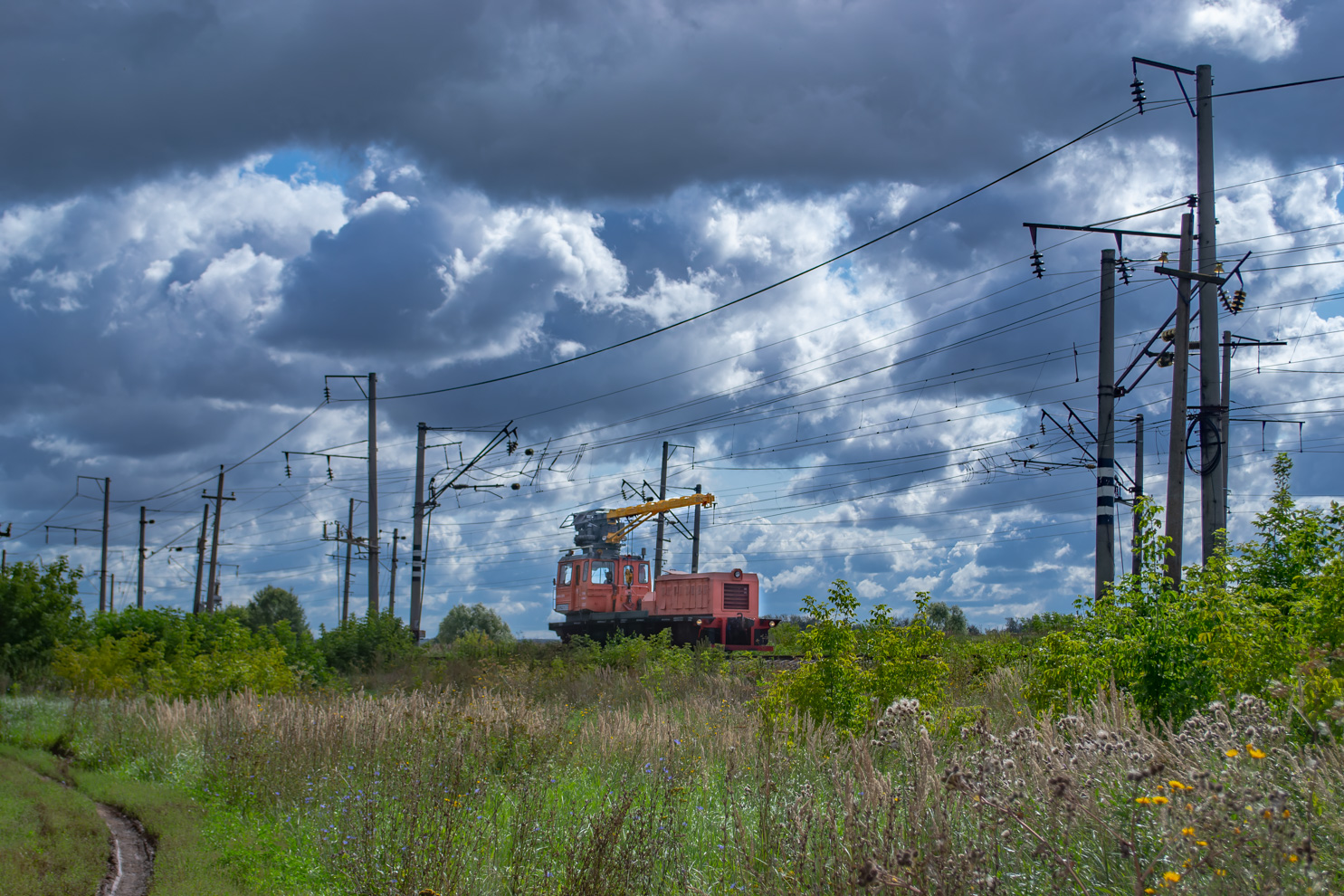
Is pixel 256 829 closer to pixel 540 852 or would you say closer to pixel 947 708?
pixel 540 852

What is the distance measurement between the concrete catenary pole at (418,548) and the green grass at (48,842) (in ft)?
55.4

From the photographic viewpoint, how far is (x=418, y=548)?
29.4 meters

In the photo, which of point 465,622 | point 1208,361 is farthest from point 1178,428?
point 465,622

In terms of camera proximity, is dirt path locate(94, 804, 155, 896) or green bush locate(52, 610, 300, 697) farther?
green bush locate(52, 610, 300, 697)

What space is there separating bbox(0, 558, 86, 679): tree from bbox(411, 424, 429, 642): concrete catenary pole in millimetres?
9594

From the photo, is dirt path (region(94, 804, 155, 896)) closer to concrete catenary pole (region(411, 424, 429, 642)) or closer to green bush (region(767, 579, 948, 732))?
green bush (region(767, 579, 948, 732))

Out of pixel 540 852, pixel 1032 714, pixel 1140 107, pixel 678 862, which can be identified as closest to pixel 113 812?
pixel 540 852

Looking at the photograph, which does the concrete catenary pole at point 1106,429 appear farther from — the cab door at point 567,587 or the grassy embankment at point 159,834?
the cab door at point 567,587

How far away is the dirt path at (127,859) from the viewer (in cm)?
793

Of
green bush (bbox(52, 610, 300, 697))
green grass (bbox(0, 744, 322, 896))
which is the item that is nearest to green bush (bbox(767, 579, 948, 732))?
green grass (bbox(0, 744, 322, 896))

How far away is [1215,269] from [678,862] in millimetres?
13512

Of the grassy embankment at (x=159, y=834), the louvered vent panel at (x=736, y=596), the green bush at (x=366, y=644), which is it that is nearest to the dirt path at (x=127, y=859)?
the grassy embankment at (x=159, y=834)

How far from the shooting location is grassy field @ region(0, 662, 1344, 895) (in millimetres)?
3574

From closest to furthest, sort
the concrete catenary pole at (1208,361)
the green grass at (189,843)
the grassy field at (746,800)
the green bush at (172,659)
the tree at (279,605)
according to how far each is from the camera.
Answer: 1. the grassy field at (746,800)
2. the green grass at (189,843)
3. the concrete catenary pole at (1208,361)
4. the green bush at (172,659)
5. the tree at (279,605)
